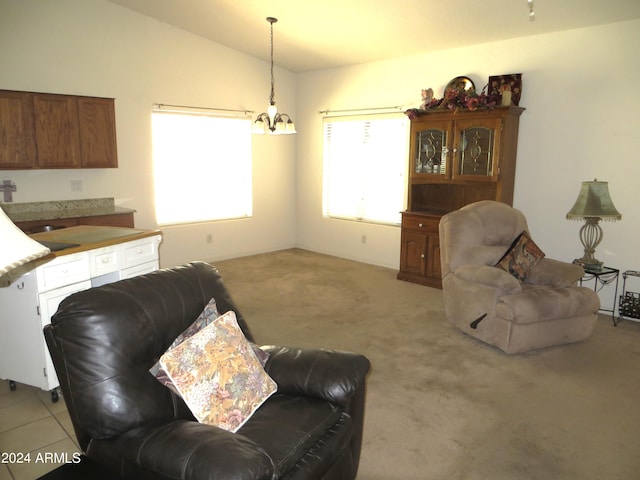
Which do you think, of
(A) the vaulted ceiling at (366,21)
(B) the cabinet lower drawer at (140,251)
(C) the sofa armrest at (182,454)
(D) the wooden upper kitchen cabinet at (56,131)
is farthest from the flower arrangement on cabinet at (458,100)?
(C) the sofa armrest at (182,454)

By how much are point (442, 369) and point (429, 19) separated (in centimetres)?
319

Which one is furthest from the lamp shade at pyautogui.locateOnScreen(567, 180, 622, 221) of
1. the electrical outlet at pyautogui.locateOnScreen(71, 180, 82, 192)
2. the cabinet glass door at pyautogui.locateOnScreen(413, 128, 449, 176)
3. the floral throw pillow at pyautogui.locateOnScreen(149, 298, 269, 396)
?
the electrical outlet at pyautogui.locateOnScreen(71, 180, 82, 192)

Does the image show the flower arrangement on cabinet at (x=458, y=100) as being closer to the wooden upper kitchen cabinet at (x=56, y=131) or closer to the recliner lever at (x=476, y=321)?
the recliner lever at (x=476, y=321)

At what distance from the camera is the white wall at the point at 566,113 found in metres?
4.08

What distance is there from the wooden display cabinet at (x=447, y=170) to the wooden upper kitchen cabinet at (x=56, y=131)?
133 inches

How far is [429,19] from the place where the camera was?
171 inches

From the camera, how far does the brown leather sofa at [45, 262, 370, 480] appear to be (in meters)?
1.41

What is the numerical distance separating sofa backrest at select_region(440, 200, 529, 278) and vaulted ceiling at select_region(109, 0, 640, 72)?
Result: 5.60 feet

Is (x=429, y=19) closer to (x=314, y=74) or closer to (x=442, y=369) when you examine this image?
(x=314, y=74)

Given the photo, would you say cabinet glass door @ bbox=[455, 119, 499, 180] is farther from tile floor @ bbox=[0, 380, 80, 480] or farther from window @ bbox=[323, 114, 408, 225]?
tile floor @ bbox=[0, 380, 80, 480]

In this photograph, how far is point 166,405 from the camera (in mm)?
1708

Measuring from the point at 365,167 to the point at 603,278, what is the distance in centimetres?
316

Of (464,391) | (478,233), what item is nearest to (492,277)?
(478,233)

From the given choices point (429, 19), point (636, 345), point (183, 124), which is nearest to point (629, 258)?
point (636, 345)
